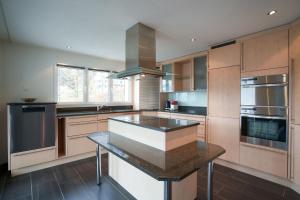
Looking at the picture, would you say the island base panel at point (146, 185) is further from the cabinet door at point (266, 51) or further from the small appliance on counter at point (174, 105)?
the small appliance on counter at point (174, 105)

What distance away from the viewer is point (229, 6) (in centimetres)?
182

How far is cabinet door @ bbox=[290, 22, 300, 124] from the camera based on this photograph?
82.7 inches

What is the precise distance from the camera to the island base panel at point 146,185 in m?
1.67

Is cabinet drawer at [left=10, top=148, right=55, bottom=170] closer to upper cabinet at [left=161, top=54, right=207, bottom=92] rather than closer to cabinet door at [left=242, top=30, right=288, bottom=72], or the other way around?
upper cabinet at [left=161, top=54, right=207, bottom=92]

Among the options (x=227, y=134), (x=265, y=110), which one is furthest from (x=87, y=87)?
(x=265, y=110)

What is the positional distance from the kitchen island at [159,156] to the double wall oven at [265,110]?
1.33 m

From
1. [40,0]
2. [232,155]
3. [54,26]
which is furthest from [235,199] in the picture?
[54,26]

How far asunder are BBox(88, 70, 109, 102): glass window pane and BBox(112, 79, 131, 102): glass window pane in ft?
0.70

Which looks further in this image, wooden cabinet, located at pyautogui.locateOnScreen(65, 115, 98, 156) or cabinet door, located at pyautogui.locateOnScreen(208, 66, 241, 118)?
wooden cabinet, located at pyautogui.locateOnScreen(65, 115, 98, 156)

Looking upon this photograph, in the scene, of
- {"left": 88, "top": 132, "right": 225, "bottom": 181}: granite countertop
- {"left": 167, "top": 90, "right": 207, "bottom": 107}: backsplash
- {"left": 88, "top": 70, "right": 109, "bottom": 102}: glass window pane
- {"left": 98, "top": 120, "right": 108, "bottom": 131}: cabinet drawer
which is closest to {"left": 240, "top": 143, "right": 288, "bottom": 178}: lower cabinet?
{"left": 88, "top": 132, "right": 225, "bottom": 181}: granite countertop

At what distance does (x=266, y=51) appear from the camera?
7.98 feet

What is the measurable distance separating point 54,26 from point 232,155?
3.61 metres

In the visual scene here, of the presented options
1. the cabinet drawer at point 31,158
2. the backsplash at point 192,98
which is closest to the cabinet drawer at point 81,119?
the cabinet drawer at point 31,158

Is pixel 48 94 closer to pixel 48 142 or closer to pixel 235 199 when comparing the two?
pixel 48 142
